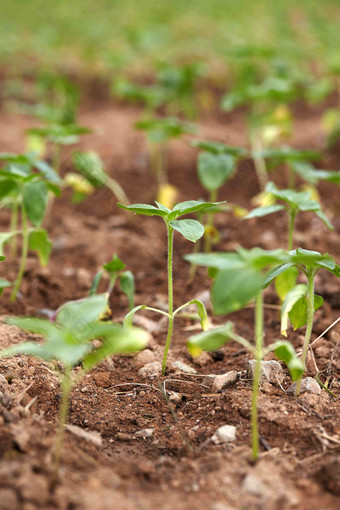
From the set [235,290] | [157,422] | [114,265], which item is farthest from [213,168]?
[235,290]

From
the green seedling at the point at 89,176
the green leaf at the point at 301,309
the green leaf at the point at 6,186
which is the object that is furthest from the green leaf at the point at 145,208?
the green seedling at the point at 89,176

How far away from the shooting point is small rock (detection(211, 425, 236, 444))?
1.29 metres

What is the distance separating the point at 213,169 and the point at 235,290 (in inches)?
56.2

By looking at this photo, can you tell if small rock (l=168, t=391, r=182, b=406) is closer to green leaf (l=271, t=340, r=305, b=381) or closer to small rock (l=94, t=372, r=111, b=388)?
small rock (l=94, t=372, r=111, b=388)

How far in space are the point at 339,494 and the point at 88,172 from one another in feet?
6.88

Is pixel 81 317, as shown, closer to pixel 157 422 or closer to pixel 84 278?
pixel 157 422

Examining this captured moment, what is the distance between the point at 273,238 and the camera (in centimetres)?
267

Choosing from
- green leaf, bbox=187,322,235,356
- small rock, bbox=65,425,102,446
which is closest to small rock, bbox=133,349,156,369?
small rock, bbox=65,425,102,446

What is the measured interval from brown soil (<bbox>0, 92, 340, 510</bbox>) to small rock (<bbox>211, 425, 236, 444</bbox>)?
0.01m

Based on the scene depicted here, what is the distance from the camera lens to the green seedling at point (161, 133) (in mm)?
2906

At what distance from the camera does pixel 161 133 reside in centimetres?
307

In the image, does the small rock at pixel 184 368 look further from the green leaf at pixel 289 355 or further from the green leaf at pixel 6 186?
the green leaf at pixel 6 186

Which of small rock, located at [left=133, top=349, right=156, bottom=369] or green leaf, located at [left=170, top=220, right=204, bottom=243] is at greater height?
green leaf, located at [left=170, top=220, right=204, bottom=243]

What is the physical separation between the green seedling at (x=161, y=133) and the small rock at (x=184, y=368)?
151cm
